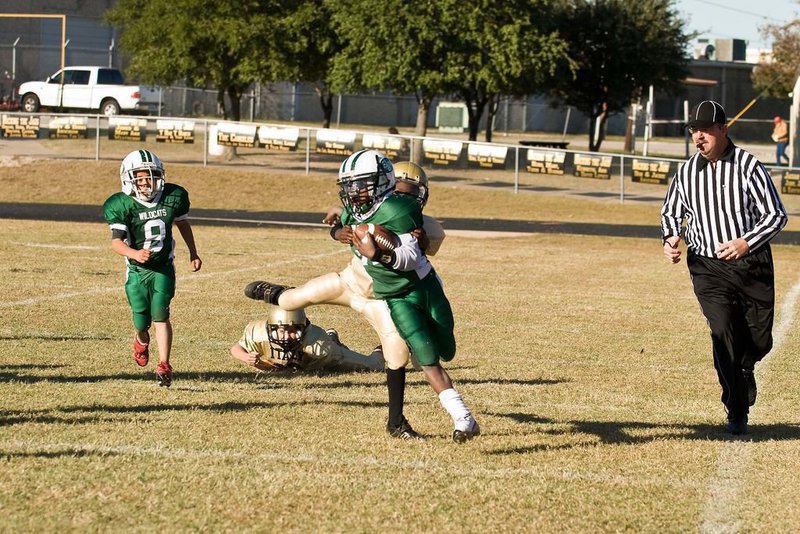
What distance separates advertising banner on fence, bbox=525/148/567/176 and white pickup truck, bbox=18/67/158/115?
18731 millimetres

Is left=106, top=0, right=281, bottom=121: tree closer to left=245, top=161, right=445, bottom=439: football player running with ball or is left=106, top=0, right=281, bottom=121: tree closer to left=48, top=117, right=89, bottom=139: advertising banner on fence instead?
left=48, top=117, right=89, bottom=139: advertising banner on fence

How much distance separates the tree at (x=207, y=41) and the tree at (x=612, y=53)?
13.5 meters

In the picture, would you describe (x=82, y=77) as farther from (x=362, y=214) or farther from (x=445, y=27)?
(x=362, y=214)

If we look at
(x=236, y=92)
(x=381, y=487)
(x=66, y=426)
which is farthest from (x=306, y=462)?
(x=236, y=92)

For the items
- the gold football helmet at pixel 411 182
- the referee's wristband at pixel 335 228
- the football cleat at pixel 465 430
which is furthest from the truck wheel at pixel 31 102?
the football cleat at pixel 465 430

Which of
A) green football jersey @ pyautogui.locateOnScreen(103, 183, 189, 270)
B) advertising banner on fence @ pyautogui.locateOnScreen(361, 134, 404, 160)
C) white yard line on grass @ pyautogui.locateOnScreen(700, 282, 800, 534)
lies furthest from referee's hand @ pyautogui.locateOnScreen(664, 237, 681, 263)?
advertising banner on fence @ pyautogui.locateOnScreen(361, 134, 404, 160)

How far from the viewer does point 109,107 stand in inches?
1767

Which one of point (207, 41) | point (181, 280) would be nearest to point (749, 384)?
point (181, 280)

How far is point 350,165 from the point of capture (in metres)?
6.68

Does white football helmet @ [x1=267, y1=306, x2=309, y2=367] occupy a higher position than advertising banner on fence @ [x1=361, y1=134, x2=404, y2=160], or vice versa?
advertising banner on fence @ [x1=361, y1=134, x2=404, y2=160]

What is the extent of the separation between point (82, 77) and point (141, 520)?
42.9 meters

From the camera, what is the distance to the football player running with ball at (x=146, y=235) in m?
8.60

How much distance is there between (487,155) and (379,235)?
81.8ft

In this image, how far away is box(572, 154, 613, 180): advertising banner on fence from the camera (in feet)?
99.7
